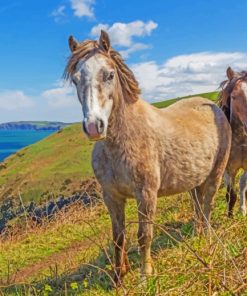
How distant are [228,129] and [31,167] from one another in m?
58.6

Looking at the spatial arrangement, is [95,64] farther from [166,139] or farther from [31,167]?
[31,167]

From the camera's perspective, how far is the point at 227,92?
25.3 feet

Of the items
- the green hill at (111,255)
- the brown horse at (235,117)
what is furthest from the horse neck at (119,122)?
the brown horse at (235,117)

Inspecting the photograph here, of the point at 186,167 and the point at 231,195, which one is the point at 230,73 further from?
the point at 186,167

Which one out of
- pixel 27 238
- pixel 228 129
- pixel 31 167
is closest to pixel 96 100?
pixel 228 129

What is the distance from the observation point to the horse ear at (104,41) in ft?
17.1

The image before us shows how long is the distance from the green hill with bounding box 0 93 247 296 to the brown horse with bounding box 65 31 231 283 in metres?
0.39

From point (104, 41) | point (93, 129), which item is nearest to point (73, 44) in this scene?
point (104, 41)

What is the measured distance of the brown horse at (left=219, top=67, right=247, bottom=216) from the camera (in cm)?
732

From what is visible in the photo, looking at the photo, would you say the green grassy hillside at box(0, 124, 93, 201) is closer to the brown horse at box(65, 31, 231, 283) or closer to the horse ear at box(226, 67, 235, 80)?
the horse ear at box(226, 67, 235, 80)

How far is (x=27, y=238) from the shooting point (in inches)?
399

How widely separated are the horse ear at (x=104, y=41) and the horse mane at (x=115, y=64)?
0.05 metres

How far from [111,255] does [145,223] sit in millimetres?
1678

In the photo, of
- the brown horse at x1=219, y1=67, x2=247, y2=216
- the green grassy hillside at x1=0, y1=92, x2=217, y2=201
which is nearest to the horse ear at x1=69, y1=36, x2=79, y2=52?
the brown horse at x1=219, y1=67, x2=247, y2=216
